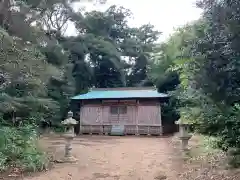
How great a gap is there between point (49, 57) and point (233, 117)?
14178 millimetres

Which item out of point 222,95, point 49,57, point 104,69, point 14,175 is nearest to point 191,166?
point 222,95

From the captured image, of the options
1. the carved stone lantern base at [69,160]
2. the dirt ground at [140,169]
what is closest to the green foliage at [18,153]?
the dirt ground at [140,169]

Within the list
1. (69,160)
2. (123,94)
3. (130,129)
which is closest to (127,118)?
(130,129)

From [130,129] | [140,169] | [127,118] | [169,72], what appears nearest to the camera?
[140,169]

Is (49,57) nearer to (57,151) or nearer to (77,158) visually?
(57,151)

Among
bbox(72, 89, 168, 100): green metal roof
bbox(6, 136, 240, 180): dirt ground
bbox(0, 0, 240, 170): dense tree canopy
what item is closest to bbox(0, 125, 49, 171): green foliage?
bbox(0, 0, 240, 170): dense tree canopy

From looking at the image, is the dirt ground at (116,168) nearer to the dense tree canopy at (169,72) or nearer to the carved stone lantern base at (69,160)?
the carved stone lantern base at (69,160)

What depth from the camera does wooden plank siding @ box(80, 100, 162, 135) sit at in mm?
21234

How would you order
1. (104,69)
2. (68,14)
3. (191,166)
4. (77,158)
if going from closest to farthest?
(191,166) → (77,158) → (68,14) → (104,69)

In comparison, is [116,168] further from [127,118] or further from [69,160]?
[127,118]

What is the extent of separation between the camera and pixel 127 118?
71.5 ft

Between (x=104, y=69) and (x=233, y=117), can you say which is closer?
(x=233, y=117)

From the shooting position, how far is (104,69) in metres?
31.1

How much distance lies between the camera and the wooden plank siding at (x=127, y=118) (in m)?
21.2
